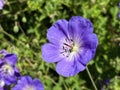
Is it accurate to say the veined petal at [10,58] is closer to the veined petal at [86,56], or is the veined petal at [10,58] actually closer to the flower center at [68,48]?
the flower center at [68,48]

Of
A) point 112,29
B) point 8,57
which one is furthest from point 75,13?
point 8,57

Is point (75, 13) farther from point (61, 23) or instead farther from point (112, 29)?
point (61, 23)

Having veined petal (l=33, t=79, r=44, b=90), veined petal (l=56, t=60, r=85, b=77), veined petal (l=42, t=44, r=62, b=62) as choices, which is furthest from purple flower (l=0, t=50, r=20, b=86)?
veined petal (l=56, t=60, r=85, b=77)

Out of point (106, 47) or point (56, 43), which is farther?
point (106, 47)

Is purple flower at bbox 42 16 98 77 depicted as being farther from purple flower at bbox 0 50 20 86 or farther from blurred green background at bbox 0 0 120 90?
blurred green background at bbox 0 0 120 90

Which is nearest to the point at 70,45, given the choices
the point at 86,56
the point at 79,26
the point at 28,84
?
the point at 79,26
